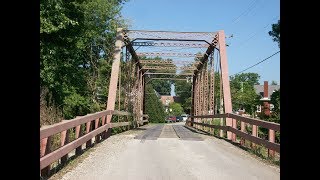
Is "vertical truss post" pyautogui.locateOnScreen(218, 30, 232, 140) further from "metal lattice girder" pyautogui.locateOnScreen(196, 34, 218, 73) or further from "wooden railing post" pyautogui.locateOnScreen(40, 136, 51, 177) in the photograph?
"wooden railing post" pyautogui.locateOnScreen(40, 136, 51, 177)

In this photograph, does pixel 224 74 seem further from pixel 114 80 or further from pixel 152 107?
pixel 152 107

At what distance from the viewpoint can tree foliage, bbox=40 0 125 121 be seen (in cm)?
1703

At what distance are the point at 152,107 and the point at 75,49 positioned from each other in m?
47.0

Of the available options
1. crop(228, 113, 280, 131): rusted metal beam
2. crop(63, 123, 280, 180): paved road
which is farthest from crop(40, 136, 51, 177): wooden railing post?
crop(228, 113, 280, 131): rusted metal beam

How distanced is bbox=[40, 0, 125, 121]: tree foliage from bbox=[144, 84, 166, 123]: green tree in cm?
3165

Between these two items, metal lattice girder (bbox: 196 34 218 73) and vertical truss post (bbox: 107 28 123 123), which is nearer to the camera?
vertical truss post (bbox: 107 28 123 123)

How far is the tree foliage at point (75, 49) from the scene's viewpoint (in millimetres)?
17031

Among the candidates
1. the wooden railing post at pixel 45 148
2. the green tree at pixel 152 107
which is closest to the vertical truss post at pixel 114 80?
the wooden railing post at pixel 45 148
